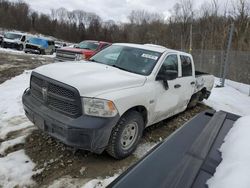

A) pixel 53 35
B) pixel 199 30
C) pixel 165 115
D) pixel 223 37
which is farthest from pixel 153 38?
pixel 165 115

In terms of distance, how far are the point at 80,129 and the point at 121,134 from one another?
0.75m

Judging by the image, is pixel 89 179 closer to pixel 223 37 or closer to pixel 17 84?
pixel 17 84

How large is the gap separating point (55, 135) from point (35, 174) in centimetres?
59

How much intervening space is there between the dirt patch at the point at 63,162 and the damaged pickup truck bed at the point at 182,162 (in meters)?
1.88

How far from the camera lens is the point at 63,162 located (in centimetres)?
385

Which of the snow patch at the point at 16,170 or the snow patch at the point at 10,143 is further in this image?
the snow patch at the point at 10,143

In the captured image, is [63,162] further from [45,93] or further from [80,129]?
[45,93]

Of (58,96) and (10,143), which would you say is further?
(10,143)

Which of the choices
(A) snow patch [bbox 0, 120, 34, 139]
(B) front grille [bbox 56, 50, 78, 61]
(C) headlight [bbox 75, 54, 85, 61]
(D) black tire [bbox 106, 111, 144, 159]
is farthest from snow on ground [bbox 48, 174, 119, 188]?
(B) front grille [bbox 56, 50, 78, 61]

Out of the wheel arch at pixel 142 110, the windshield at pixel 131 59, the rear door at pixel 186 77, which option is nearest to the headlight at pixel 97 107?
the wheel arch at pixel 142 110

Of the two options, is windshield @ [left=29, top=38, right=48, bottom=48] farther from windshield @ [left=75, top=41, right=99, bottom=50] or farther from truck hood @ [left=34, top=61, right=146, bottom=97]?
truck hood @ [left=34, top=61, right=146, bottom=97]

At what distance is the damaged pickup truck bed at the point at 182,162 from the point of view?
5.01 ft

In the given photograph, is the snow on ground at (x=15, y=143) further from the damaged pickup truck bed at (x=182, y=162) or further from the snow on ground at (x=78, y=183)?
the damaged pickup truck bed at (x=182, y=162)

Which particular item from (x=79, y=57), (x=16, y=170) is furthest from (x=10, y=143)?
(x=79, y=57)
